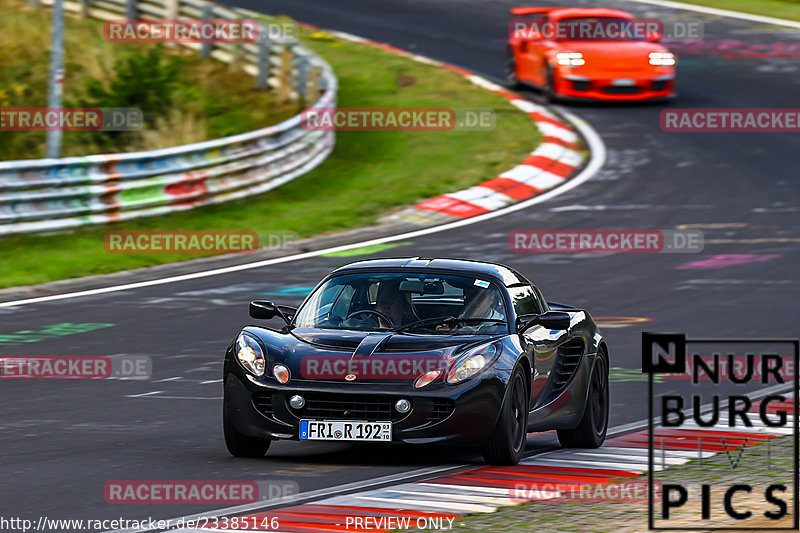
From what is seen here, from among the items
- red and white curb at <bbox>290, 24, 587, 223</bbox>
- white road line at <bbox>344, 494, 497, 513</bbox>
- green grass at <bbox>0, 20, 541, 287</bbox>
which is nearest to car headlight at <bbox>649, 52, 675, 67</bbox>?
red and white curb at <bbox>290, 24, 587, 223</bbox>

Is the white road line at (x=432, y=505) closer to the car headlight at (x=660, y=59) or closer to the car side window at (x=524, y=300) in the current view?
the car side window at (x=524, y=300)

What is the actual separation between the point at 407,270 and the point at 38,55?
20.3 m

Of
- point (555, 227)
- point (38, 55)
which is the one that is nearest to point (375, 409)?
point (555, 227)

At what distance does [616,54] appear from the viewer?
26.2 m

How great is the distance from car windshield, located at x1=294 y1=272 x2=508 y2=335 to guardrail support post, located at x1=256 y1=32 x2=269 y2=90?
18014 mm

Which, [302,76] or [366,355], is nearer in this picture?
[366,355]

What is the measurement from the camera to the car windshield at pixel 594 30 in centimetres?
2691

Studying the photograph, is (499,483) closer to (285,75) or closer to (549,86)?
(285,75)

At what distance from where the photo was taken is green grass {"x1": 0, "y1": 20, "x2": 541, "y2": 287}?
1780 cm

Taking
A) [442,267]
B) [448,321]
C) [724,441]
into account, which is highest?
[442,267]

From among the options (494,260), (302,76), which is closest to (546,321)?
(494,260)

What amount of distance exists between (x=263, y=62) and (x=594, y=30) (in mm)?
6052

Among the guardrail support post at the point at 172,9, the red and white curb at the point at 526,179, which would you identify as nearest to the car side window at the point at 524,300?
the red and white curb at the point at 526,179

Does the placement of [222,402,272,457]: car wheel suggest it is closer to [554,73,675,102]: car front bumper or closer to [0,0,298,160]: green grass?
[0,0,298,160]: green grass
